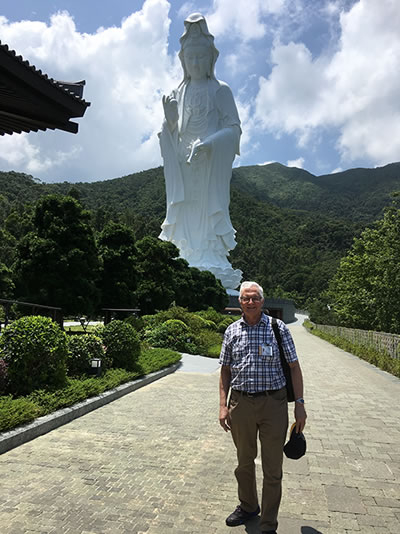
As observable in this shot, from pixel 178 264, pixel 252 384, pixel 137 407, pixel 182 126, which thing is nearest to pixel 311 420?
pixel 137 407

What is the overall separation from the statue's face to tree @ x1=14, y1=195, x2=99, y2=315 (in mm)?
22228

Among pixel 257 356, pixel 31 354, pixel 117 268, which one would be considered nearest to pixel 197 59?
pixel 117 268

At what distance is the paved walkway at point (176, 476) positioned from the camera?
295 centimetres

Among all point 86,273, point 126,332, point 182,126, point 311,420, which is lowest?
point 311,420

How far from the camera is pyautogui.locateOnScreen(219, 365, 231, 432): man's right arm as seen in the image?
296 cm

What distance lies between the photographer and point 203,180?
103ft

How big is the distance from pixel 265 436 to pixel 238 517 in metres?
0.61

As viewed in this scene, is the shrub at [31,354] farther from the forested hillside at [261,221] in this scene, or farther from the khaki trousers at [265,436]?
the forested hillside at [261,221]

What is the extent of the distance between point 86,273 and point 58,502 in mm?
9563

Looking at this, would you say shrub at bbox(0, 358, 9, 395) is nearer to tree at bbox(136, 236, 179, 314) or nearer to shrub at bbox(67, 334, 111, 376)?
shrub at bbox(67, 334, 111, 376)

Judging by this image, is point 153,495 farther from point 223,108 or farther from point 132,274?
point 223,108

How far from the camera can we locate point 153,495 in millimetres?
3342

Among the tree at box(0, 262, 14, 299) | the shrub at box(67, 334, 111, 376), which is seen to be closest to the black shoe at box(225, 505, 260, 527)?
the shrub at box(67, 334, 111, 376)

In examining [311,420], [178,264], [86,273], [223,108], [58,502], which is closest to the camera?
[58,502]
